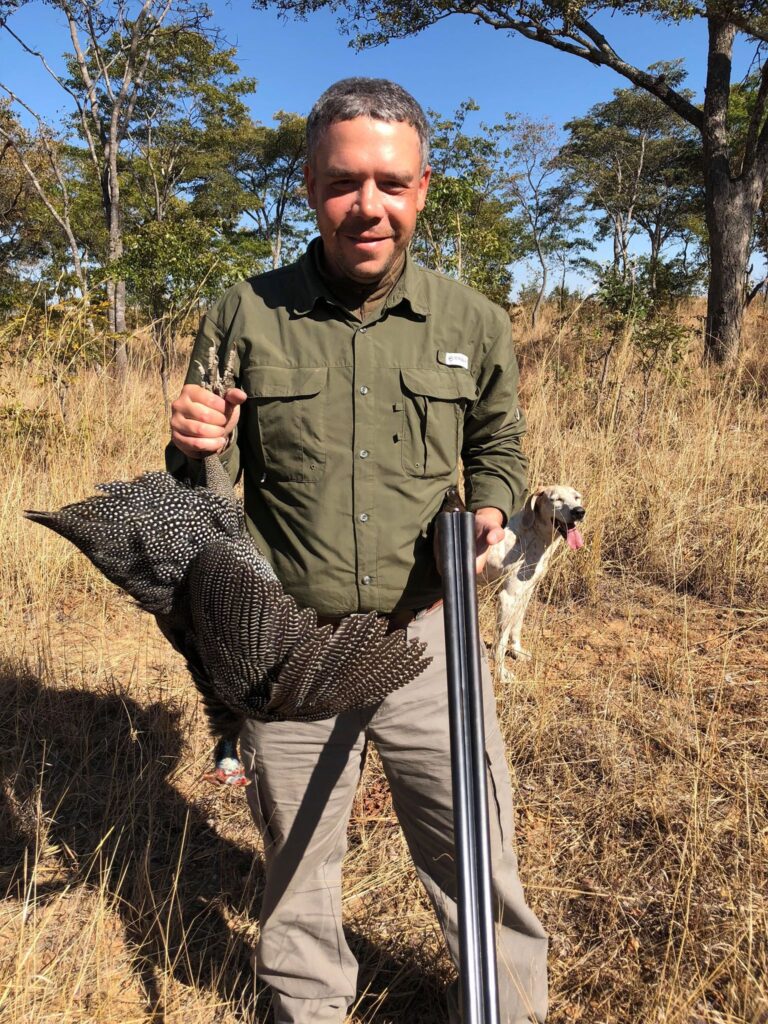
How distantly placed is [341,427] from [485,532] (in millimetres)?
491

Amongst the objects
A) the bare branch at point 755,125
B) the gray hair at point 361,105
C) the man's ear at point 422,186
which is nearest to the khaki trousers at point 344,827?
the man's ear at point 422,186

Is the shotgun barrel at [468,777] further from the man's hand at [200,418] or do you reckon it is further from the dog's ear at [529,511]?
the dog's ear at [529,511]

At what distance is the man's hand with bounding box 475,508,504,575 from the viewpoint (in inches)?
75.6

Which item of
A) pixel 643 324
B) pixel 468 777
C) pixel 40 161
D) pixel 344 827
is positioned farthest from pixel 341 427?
pixel 40 161

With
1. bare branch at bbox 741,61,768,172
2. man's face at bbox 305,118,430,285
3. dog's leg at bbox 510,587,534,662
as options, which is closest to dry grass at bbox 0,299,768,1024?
dog's leg at bbox 510,587,534,662

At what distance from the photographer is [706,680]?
3539 mm

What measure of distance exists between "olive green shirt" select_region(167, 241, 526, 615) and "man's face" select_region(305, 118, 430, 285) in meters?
0.13

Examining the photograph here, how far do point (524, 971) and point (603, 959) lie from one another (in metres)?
0.49

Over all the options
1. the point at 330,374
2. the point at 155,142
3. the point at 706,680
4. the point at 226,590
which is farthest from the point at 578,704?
the point at 155,142

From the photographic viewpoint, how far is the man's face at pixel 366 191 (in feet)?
5.45

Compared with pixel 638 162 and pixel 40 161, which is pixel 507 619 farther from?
pixel 638 162

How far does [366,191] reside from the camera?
5.49ft

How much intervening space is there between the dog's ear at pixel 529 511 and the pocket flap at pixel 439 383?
2.60 meters

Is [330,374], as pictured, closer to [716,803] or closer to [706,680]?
[716,803]
